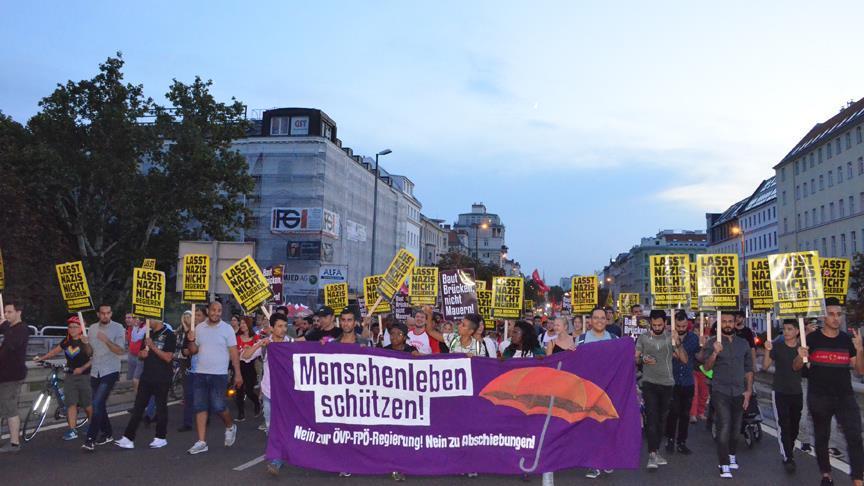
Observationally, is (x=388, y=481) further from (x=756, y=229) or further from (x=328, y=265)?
(x=756, y=229)

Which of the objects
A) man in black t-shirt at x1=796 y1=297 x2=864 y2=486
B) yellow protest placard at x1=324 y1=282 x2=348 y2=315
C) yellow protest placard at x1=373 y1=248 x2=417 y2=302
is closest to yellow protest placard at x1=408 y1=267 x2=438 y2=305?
yellow protest placard at x1=373 y1=248 x2=417 y2=302

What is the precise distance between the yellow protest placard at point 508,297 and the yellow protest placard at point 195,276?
7356mm

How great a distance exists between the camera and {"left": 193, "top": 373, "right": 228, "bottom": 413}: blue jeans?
9.48 meters

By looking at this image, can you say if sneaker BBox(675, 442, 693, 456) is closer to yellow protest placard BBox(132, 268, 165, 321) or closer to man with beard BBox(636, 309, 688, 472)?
man with beard BBox(636, 309, 688, 472)

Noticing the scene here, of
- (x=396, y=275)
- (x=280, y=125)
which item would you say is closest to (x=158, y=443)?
(x=396, y=275)

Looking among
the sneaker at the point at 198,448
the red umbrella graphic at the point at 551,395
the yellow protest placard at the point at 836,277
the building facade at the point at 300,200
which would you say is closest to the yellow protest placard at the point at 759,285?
the yellow protest placard at the point at 836,277

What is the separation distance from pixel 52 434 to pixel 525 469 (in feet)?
23.3

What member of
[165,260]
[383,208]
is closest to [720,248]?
[383,208]

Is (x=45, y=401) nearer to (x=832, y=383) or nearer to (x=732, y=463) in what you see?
(x=732, y=463)

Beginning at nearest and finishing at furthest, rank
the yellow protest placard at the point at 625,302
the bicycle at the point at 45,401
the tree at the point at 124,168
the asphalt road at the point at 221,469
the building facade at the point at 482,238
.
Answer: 1. the asphalt road at the point at 221,469
2. the bicycle at the point at 45,401
3. the yellow protest placard at the point at 625,302
4. the tree at the point at 124,168
5. the building facade at the point at 482,238

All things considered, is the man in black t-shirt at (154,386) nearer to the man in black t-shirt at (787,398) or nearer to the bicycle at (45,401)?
the bicycle at (45,401)

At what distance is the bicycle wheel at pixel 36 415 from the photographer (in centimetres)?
1034

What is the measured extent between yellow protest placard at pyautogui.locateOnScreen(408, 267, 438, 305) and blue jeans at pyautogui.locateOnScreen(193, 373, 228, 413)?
32.0ft

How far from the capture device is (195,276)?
13.7 metres
